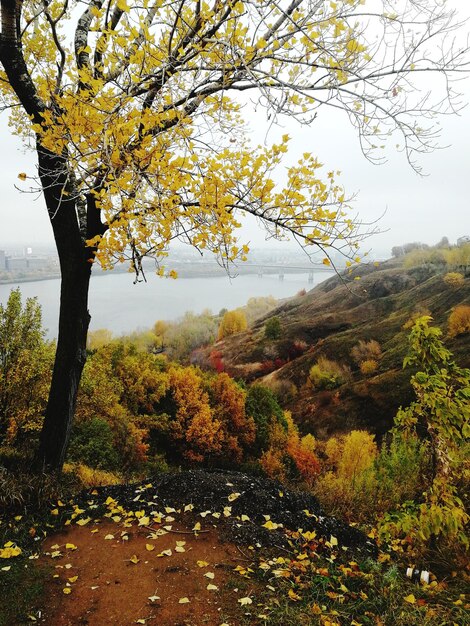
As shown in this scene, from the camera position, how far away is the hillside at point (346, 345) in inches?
1430

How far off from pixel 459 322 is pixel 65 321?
122 ft

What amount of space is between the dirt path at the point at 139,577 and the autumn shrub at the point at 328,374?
38.3m

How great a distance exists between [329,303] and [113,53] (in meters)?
52.3

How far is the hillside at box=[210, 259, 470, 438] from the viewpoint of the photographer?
119 ft

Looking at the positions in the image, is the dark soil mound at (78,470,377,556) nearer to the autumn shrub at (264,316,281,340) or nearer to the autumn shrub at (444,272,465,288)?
the autumn shrub at (444,272,465,288)

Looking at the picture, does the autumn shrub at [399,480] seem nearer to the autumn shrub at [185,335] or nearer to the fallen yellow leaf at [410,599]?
the fallen yellow leaf at [410,599]

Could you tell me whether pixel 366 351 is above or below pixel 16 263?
below

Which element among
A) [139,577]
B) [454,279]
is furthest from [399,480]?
[454,279]

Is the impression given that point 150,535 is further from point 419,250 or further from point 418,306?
point 419,250

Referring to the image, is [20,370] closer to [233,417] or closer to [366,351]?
[233,417]

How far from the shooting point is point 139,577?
3.60m

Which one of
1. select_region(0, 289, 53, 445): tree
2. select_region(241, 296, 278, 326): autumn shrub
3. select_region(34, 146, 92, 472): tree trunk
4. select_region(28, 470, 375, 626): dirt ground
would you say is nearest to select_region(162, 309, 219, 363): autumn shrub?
select_region(241, 296, 278, 326): autumn shrub

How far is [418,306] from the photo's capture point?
45875 millimetres

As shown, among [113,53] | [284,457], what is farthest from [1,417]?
[284,457]
